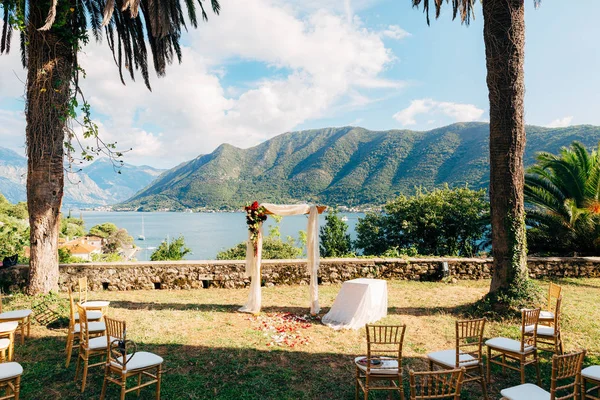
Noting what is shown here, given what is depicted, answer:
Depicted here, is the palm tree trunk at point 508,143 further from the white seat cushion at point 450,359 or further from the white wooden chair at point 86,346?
the white wooden chair at point 86,346

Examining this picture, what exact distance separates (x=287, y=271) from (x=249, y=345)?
5.15 m

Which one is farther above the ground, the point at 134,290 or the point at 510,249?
the point at 510,249

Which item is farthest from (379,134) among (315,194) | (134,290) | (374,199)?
(134,290)

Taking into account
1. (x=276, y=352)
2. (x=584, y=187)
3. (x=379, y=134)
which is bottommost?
(x=276, y=352)

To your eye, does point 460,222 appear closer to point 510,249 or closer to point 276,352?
point 510,249

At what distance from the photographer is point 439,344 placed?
6.33 m

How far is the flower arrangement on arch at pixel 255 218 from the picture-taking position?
870 cm

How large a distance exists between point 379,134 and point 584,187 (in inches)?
3676

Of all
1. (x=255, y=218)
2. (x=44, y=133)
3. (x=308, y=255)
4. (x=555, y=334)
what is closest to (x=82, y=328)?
(x=255, y=218)

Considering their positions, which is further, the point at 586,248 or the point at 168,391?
the point at 586,248

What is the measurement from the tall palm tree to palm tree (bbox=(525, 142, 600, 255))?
6.45m

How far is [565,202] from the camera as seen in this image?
12.7 metres

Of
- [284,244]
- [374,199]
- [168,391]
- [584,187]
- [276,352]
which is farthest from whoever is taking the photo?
[374,199]

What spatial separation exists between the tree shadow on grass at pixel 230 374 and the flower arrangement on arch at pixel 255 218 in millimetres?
3058
